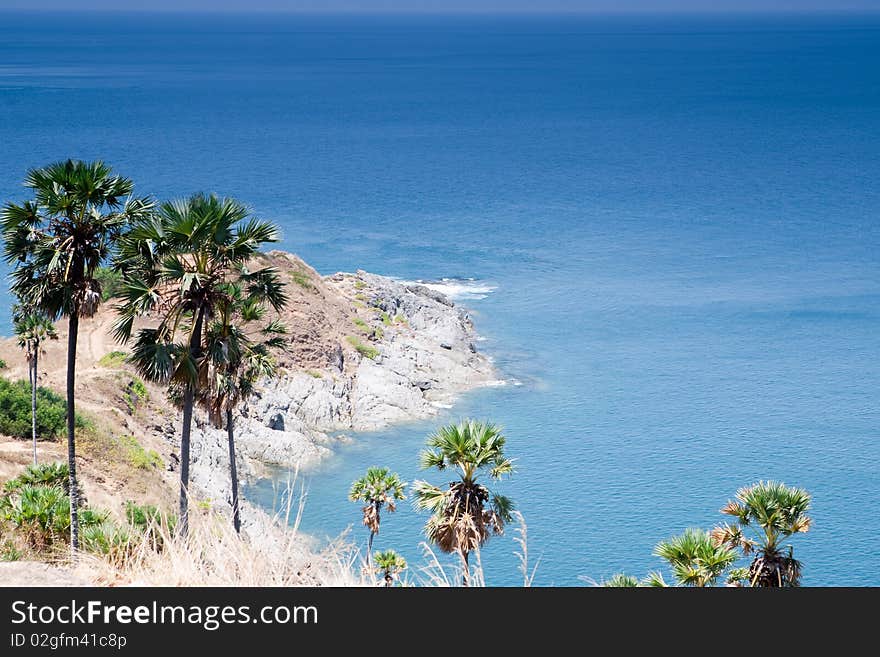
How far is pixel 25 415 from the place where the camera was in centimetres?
4347

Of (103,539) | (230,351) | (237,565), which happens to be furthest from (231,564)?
(230,351)

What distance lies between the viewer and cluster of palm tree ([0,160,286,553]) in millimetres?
23047

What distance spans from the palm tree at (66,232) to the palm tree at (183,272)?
1054mm

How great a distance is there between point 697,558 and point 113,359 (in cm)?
4130

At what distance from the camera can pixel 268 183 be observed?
14512cm

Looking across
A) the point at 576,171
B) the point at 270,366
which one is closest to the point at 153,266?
the point at 270,366

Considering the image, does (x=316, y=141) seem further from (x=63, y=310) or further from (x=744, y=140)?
(x=63, y=310)

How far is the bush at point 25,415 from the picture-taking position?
43125 mm

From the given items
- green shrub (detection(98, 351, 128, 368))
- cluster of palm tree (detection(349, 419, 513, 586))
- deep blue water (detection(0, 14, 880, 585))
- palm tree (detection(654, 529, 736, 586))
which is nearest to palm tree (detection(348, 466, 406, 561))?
deep blue water (detection(0, 14, 880, 585))

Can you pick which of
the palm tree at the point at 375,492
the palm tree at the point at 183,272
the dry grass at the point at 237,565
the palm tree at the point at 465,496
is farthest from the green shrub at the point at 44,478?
the dry grass at the point at 237,565

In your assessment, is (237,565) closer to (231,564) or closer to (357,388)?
(231,564)

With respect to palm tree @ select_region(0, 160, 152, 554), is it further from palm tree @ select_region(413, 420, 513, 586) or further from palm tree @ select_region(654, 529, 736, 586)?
palm tree @ select_region(654, 529, 736, 586)

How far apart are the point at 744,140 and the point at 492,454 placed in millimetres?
172091
